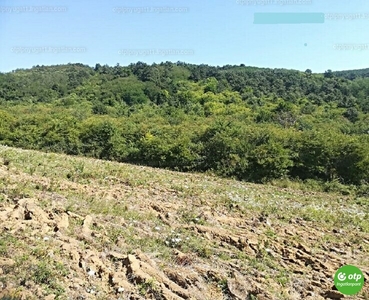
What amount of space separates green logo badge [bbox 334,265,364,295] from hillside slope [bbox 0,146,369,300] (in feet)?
0.43

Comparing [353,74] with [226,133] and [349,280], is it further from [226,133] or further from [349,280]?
[349,280]

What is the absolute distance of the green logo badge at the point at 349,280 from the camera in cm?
612

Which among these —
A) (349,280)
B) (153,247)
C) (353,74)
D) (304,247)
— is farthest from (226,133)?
(353,74)

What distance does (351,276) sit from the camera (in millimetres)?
6598

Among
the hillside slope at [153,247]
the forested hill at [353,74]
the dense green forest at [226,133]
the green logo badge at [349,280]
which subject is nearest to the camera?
the hillside slope at [153,247]

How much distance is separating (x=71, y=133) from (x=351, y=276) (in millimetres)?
31295

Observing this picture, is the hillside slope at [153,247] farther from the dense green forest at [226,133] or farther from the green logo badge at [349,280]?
the dense green forest at [226,133]

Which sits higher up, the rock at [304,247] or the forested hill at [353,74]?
the forested hill at [353,74]

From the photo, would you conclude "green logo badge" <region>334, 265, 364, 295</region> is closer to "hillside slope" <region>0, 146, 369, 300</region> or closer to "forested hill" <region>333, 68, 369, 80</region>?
"hillside slope" <region>0, 146, 369, 300</region>

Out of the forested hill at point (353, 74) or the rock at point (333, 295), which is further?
the forested hill at point (353, 74)

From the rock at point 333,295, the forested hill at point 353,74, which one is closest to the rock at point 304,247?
the rock at point 333,295

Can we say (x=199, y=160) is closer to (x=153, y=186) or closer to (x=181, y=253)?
(x=153, y=186)

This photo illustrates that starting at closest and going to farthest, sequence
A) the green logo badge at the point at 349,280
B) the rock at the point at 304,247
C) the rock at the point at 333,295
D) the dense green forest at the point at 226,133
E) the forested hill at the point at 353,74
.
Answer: the rock at the point at 333,295 < the green logo badge at the point at 349,280 < the rock at the point at 304,247 < the dense green forest at the point at 226,133 < the forested hill at the point at 353,74

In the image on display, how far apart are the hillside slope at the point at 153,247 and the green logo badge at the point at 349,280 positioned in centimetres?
13
